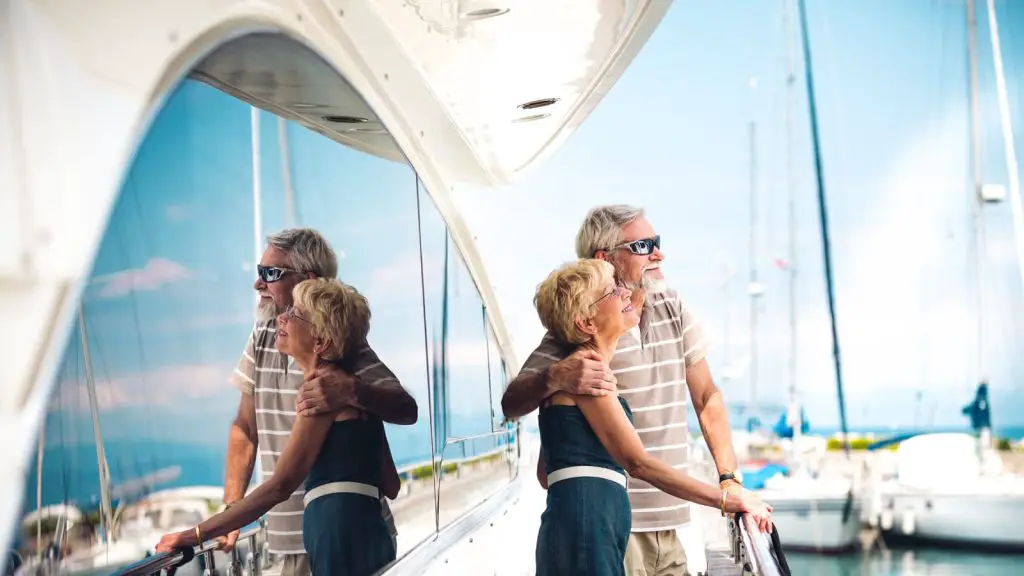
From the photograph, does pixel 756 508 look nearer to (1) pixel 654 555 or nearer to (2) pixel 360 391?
(1) pixel 654 555

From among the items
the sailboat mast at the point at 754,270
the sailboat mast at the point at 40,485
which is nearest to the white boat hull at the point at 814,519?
the sailboat mast at the point at 754,270

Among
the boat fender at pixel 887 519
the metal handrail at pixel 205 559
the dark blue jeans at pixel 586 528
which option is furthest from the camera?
the boat fender at pixel 887 519

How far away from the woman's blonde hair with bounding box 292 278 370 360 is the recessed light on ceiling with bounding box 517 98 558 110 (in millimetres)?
1302

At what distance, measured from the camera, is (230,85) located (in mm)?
1544

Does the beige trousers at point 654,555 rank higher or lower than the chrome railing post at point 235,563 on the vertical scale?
lower

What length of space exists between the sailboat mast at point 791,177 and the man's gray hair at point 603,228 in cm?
999

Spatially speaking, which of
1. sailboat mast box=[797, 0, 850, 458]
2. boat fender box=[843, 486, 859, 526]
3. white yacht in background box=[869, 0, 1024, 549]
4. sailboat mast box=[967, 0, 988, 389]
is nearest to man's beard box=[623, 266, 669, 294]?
sailboat mast box=[797, 0, 850, 458]

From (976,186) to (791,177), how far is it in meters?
2.43

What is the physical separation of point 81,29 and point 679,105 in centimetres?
4701

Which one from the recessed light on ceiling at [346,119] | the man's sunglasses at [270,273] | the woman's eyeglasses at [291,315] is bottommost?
the woman's eyeglasses at [291,315]

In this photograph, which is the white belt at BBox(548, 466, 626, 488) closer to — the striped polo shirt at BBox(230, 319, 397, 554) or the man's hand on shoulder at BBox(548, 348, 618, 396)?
the man's hand on shoulder at BBox(548, 348, 618, 396)

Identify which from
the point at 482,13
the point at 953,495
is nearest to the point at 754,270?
the point at 953,495

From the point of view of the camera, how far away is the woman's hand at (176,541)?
1.29 metres

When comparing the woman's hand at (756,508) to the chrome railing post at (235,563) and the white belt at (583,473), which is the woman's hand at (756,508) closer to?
the white belt at (583,473)
